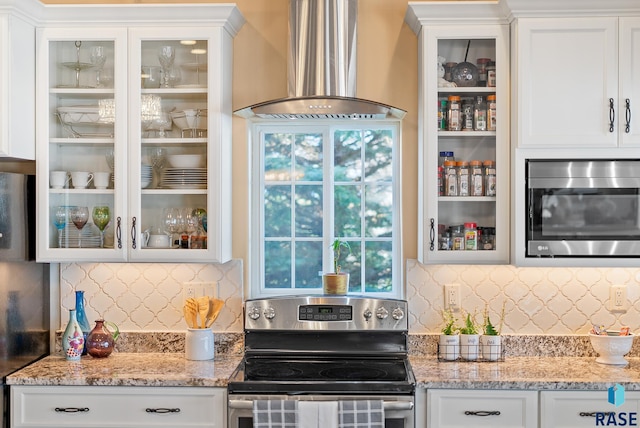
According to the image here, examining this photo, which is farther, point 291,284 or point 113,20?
point 291,284

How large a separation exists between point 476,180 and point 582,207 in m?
0.44

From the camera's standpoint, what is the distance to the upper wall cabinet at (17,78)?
3117 mm

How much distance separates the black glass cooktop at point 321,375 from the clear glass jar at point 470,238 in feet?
1.83

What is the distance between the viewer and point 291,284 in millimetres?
3697

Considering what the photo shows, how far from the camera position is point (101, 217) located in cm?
337

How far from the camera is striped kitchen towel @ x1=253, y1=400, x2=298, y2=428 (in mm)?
2934

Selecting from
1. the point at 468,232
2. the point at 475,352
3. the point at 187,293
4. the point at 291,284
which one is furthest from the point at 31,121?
the point at 475,352

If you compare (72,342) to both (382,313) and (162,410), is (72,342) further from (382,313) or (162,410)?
(382,313)

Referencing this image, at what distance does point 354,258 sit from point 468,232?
2.00 feet

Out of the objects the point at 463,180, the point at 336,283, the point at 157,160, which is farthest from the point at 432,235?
the point at 157,160

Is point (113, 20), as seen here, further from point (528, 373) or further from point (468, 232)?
point (528, 373)

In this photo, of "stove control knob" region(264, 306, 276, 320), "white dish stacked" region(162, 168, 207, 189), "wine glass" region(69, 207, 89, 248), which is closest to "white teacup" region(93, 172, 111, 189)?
"wine glass" region(69, 207, 89, 248)

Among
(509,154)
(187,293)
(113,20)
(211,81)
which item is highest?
(113,20)

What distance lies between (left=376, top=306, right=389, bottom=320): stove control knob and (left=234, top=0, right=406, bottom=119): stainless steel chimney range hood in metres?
0.84
